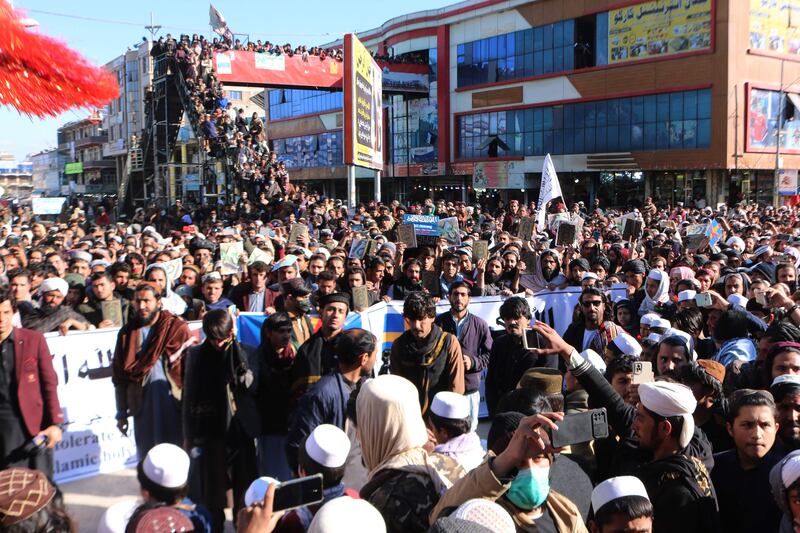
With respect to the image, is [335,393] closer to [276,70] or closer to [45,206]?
[45,206]

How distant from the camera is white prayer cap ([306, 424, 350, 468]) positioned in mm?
2732

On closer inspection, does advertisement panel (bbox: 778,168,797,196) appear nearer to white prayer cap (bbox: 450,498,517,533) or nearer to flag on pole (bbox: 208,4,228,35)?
flag on pole (bbox: 208,4,228,35)

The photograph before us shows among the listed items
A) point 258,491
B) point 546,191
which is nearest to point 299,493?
point 258,491

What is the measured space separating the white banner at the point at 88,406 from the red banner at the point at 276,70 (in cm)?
2314

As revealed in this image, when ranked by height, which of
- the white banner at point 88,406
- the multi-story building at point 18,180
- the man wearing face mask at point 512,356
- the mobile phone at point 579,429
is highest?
the multi-story building at point 18,180

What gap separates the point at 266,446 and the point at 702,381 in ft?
8.92

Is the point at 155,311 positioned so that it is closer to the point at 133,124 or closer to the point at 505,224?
the point at 505,224

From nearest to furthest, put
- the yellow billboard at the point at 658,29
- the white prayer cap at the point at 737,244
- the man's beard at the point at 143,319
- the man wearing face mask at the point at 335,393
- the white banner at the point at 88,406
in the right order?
the man wearing face mask at the point at 335,393 → the man's beard at the point at 143,319 → the white banner at the point at 88,406 → the white prayer cap at the point at 737,244 → the yellow billboard at the point at 658,29

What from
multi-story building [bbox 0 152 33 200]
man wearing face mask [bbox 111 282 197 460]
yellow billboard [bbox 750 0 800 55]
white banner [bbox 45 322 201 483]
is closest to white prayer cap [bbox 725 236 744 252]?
white banner [bbox 45 322 201 483]

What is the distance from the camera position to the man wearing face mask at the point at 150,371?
16.1 feet

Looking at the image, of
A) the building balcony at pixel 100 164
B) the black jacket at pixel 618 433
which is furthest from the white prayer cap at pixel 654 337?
the building balcony at pixel 100 164

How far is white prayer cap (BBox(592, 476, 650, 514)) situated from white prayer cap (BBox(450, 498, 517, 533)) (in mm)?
513

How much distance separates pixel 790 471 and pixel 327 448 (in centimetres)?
164

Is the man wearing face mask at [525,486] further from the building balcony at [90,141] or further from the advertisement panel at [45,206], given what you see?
the building balcony at [90,141]
